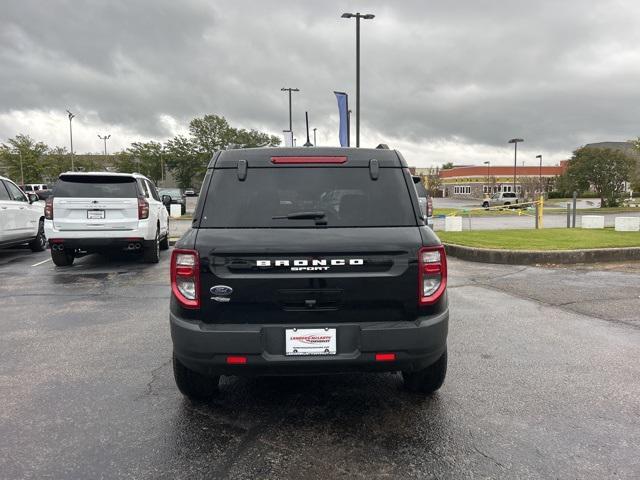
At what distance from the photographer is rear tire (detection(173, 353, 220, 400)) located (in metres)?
3.54

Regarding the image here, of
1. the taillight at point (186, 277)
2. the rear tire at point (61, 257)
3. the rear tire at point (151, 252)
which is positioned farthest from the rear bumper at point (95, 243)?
the taillight at point (186, 277)

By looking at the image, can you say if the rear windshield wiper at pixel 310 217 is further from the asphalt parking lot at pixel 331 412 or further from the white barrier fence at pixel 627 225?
the white barrier fence at pixel 627 225

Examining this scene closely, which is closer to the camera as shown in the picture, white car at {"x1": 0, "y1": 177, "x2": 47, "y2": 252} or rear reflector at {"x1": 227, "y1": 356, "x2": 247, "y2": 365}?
rear reflector at {"x1": 227, "y1": 356, "x2": 247, "y2": 365}

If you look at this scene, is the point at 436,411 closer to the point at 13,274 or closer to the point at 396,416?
the point at 396,416

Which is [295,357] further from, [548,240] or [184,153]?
[184,153]

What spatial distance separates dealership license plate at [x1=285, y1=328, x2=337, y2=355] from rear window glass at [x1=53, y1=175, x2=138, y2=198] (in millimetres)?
8009

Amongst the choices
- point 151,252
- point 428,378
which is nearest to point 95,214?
point 151,252

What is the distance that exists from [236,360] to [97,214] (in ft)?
25.9

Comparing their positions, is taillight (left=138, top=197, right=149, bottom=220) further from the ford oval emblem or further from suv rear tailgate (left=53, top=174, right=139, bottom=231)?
the ford oval emblem

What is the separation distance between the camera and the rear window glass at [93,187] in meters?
9.81

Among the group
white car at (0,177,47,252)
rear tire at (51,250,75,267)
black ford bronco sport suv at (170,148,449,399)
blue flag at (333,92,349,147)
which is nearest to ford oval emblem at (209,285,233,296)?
black ford bronco sport suv at (170,148,449,399)

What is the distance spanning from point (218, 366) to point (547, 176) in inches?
3552

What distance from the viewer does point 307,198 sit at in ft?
11.0

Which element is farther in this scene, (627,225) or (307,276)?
(627,225)
